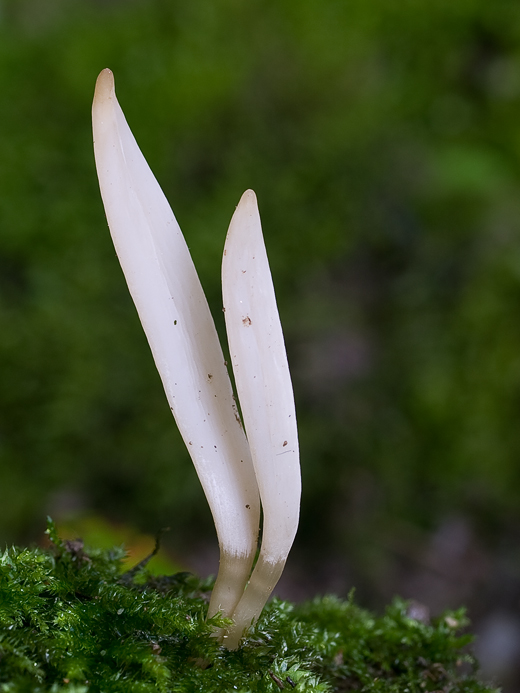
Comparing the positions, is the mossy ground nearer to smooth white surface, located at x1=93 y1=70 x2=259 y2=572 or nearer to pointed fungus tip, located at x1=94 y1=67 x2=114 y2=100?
smooth white surface, located at x1=93 y1=70 x2=259 y2=572

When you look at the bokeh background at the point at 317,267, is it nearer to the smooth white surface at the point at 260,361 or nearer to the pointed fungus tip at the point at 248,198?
the smooth white surface at the point at 260,361

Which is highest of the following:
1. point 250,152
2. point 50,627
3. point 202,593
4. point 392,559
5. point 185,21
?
point 185,21

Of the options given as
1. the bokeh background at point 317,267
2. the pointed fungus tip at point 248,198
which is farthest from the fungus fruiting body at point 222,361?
the bokeh background at point 317,267

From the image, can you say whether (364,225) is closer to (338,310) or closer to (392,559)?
(338,310)

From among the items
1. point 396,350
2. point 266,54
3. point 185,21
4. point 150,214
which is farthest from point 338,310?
point 150,214

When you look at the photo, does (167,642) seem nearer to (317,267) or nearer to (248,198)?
(248,198)

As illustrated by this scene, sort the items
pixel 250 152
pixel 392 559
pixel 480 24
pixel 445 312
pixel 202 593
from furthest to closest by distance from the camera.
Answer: pixel 480 24, pixel 250 152, pixel 445 312, pixel 392 559, pixel 202 593

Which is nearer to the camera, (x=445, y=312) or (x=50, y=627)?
(x=50, y=627)
